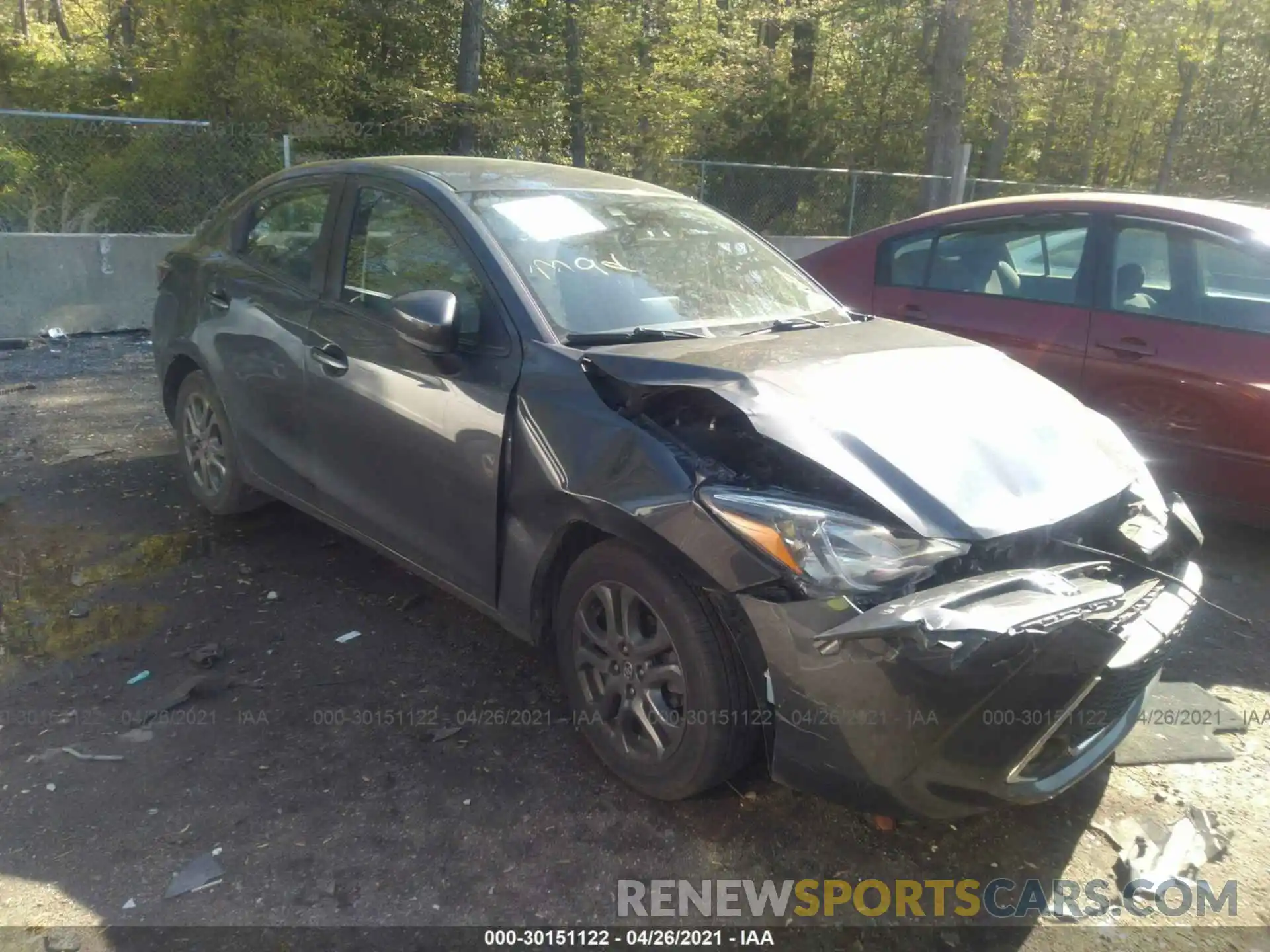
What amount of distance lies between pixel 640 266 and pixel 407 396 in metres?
0.96

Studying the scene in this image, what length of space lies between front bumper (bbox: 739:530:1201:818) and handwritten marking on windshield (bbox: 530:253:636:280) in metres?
1.49

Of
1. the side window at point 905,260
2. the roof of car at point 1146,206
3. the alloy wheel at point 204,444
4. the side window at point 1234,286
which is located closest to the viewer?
the side window at point 1234,286

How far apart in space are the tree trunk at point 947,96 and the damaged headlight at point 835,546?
561 inches

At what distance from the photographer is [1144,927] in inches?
102

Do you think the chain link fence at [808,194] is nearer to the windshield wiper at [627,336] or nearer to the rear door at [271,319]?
the rear door at [271,319]

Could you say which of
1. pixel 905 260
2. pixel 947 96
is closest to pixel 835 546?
pixel 905 260

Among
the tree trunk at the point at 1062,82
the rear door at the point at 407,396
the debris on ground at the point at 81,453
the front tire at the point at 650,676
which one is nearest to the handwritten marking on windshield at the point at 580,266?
the rear door at the point at 407,396

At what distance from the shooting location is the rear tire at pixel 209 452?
15.3 feet

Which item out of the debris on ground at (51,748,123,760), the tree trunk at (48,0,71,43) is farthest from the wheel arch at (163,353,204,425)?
the tree trunk at (48,0,71,43)

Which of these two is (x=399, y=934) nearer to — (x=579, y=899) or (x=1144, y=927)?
(x=579, y=899)

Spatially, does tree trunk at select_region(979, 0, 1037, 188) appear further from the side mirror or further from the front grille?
the front grille

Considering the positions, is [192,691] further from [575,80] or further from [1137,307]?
[575,80]

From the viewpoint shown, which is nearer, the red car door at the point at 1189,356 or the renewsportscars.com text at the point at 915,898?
the renewsportscars.com text at the point at 915,898

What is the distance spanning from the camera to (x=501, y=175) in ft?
13.0
